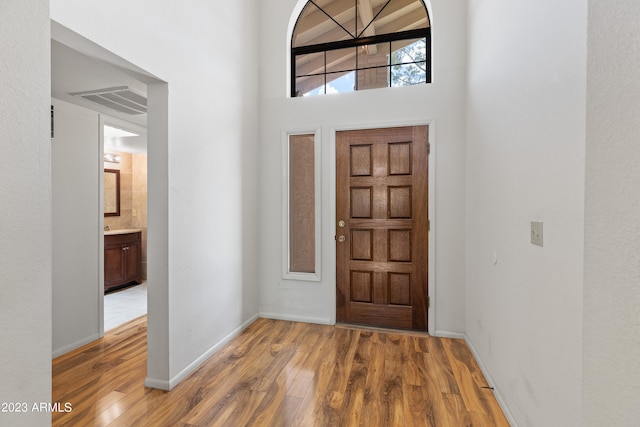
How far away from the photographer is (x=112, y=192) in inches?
210

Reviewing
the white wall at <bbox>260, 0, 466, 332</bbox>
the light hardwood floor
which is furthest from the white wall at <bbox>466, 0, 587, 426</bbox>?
the white wall at <bbox>260, 0, 466, 332</bbox>

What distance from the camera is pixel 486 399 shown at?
1922 mm

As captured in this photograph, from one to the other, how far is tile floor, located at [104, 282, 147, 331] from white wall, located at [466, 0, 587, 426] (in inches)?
142

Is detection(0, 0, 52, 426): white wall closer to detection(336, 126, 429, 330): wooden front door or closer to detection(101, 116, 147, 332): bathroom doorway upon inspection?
detection(336, 126, 429, 330): wooden front door

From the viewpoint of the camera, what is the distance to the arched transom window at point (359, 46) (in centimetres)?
309

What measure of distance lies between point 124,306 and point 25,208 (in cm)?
353

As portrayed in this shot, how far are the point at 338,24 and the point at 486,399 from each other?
3.61 metres

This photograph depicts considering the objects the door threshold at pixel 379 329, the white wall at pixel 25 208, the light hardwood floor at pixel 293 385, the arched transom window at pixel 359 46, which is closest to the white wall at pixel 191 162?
the light hardwood floor at pixel 293 385

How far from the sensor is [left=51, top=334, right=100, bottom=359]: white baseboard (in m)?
2.52

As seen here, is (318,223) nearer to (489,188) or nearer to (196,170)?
(196,170)

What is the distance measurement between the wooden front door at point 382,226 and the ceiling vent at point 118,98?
1915 millimetres

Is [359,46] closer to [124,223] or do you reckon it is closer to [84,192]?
[84,192]

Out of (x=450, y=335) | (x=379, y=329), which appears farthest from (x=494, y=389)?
(x=379, y=329)

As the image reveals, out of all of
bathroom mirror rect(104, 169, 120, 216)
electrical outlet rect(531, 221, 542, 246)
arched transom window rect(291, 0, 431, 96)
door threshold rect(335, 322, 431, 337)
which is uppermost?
arched transom window rect(291, 0, 431, 96)
